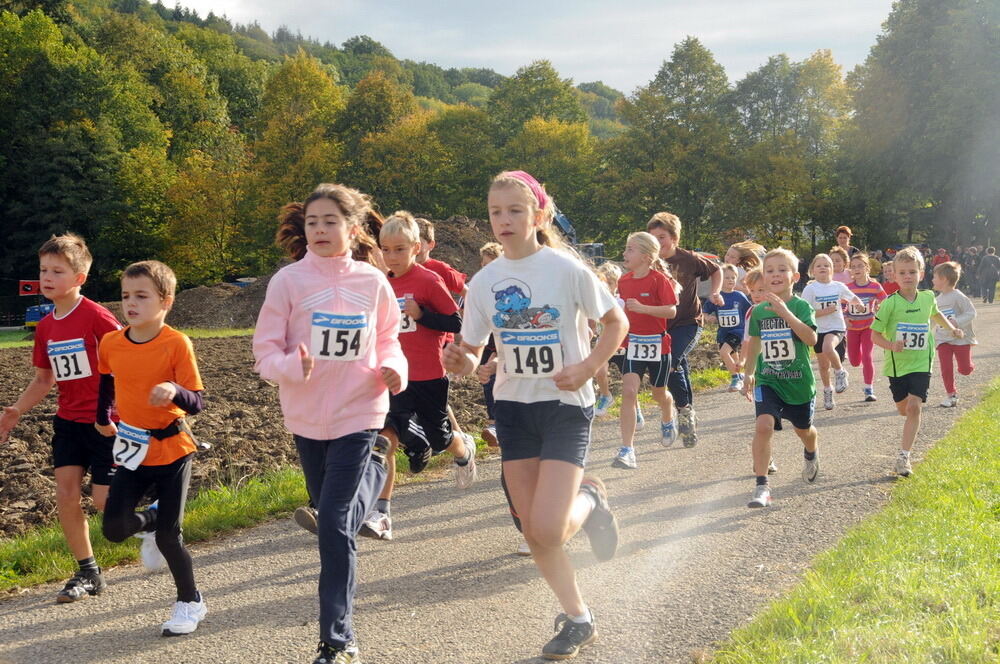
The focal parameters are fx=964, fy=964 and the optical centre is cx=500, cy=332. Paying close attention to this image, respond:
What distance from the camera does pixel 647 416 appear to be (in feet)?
36.2

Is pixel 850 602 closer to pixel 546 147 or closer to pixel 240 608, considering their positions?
pixel 240 608

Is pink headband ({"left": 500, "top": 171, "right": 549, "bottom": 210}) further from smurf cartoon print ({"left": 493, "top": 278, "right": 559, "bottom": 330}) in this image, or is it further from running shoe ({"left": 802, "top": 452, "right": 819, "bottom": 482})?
running shoe ({"left": 802, "top": 452, "right": 819, "bottom": 482})

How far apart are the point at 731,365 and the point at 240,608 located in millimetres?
9239

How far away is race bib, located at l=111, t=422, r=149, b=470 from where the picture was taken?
4707 millimetres

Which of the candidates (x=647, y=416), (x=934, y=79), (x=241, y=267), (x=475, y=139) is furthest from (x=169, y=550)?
(x=475, y=139)

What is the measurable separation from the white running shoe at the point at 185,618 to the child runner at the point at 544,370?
1.64 metres

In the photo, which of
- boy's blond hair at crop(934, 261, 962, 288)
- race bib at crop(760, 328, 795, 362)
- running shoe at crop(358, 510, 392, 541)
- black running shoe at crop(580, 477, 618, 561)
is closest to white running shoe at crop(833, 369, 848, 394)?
boy's blond hair at crop(934, 261, 962, 288)

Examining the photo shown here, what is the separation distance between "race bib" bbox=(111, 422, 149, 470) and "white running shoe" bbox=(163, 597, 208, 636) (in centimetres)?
72

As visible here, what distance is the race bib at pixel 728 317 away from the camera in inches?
515

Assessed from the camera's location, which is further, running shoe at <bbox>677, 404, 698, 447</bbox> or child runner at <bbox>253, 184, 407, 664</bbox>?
running shoe at <bbox>677, 404, 698, 447</bbox>

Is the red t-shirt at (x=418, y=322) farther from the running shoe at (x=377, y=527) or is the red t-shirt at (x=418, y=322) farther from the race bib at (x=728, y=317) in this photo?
the race bib at (x=728, y=317)

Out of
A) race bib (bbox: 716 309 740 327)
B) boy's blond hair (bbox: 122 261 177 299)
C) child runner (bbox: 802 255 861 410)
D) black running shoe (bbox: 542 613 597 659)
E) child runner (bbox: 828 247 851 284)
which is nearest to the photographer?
black running shoe (bbox: 542 613 597 659)

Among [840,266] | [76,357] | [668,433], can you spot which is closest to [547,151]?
[840,266]

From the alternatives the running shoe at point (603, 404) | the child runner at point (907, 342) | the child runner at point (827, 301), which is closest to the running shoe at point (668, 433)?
the running shoe at point (603, 404)
